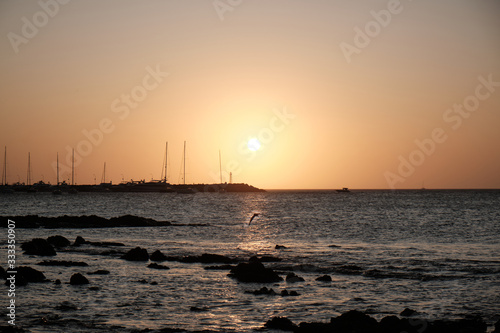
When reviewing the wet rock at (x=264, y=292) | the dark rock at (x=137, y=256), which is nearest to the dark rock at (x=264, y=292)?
the wet rock at (x=264, y=292)

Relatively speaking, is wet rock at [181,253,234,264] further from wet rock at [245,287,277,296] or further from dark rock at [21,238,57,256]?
wet rock at [245,287,277,296]

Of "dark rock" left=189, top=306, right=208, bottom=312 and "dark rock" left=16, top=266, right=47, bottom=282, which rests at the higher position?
"dark rock" left=16, top=266, right=47, bottom=282

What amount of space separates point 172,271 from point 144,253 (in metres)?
6.67

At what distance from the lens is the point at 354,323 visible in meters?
20.2

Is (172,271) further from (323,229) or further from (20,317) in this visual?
(323,229)

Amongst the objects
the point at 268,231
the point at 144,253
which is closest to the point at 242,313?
the point at 144,253

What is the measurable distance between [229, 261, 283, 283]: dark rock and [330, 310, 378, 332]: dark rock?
38.0 feet

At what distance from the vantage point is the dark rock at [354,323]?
19.9 m

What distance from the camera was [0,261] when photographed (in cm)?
3688

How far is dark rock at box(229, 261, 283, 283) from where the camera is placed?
3212 cm

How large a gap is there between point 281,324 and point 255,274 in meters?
11.2

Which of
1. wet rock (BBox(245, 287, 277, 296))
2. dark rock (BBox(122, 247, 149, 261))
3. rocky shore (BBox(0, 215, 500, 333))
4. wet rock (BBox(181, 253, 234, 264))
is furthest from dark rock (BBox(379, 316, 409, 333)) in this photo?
dark rock (BBox(122, 247, 149, 261))

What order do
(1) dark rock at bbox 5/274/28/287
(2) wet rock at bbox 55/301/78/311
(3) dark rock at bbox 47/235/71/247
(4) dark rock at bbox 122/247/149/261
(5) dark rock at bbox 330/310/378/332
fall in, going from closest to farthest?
(5) dark rock at bbox 330/310/378/332
(2) wet rock at bbox 55/301/78/311
(1) dark rock at bbox 5/274/28/287
(4) dark rock at bbox 122/247/149/261
(3) dark rock at bbox 47/235/71/247

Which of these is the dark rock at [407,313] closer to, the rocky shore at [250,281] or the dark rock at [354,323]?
the rocky shore at [250,281]
